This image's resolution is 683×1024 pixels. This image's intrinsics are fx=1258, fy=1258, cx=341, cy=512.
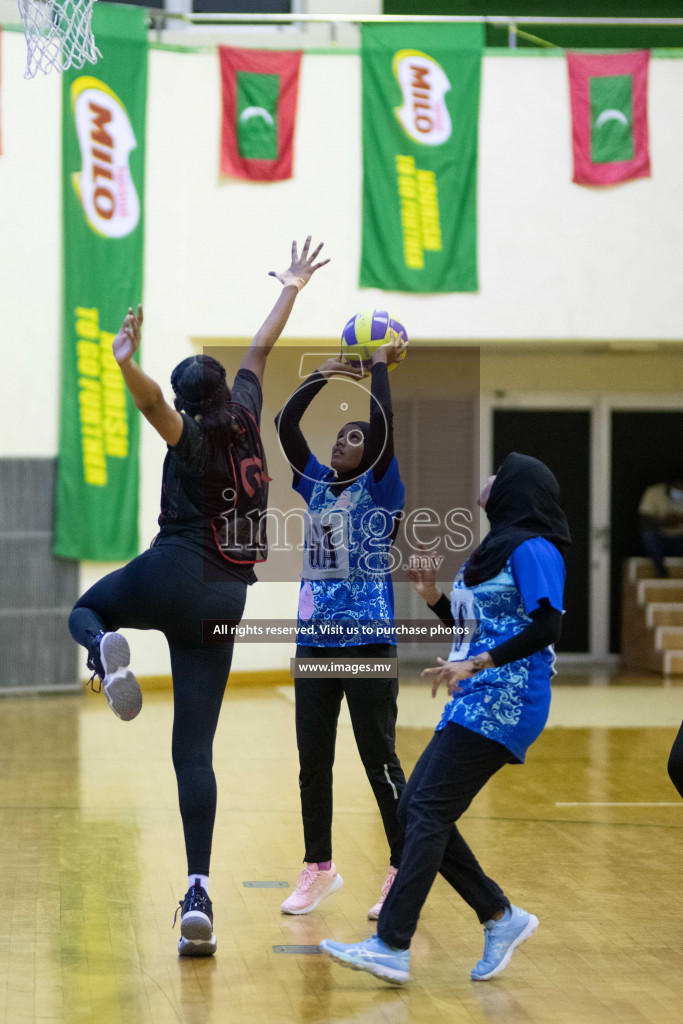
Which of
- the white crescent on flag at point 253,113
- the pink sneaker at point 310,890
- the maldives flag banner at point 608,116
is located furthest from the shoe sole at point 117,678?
the maldives flag banner at point 608,116

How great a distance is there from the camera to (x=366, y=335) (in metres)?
5.09

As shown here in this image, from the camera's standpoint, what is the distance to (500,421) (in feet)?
48.9

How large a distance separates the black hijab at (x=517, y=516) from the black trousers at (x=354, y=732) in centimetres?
82

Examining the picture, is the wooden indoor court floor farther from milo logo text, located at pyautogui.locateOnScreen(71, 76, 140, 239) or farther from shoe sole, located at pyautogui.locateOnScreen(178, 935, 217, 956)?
milo logo text, located at pyautogui.locateOnScreen(71, 76, 140, 239)

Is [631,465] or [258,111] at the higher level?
[258,111]

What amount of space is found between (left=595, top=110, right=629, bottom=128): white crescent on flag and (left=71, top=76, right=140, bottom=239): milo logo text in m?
4.65

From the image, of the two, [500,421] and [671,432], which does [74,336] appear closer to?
[500,421]

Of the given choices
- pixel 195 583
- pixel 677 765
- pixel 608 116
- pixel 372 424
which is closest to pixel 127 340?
pixel 195 583

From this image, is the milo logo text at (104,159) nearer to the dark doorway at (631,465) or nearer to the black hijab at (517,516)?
the dark doorway at (631,465)

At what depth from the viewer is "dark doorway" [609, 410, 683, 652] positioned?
15.1 metres

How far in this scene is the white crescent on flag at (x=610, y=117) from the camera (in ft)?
41.6

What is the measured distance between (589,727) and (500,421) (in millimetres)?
5268

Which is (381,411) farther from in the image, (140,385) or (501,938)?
(501,938)

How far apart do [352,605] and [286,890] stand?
1.44 metres
